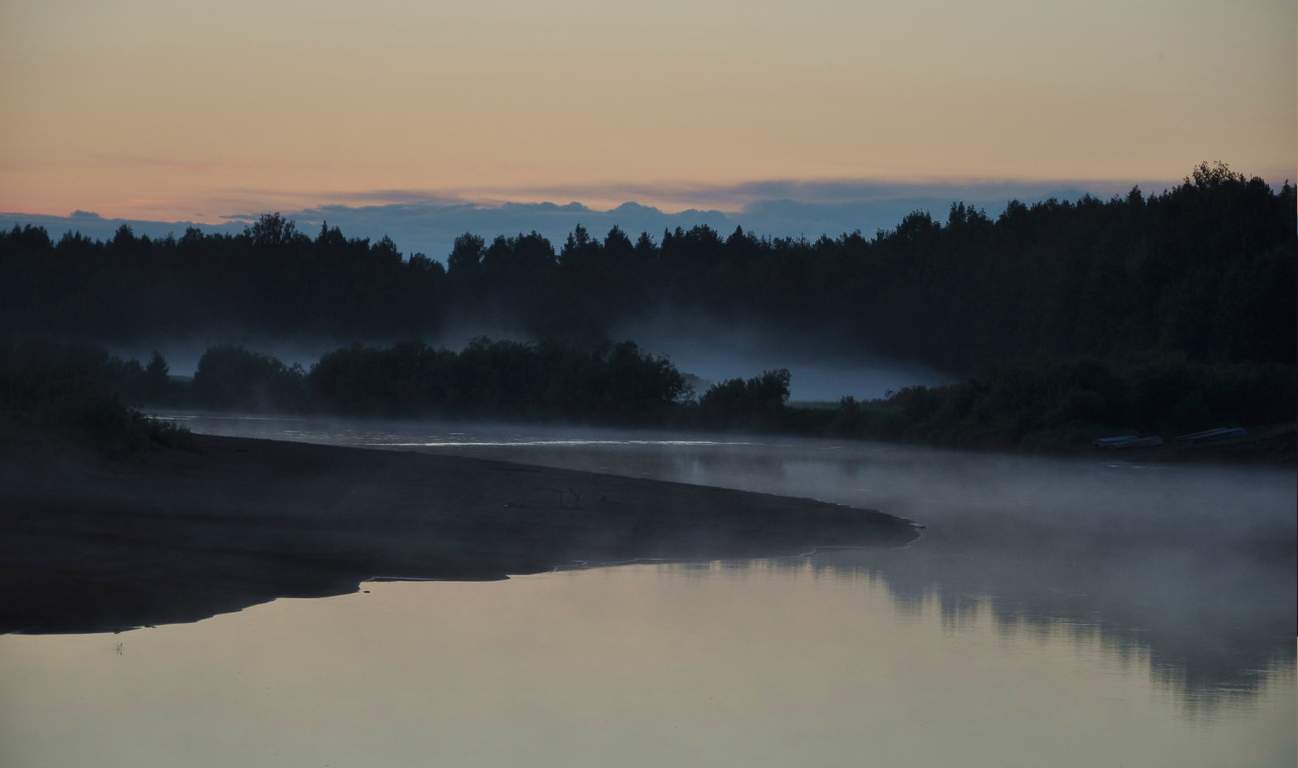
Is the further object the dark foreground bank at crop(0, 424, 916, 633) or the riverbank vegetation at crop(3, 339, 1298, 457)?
the riverbank vegetation at crop(3, 339, 1298, 457)

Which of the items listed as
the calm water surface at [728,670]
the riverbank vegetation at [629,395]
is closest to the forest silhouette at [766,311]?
the riverbank vegetation at [629,395]

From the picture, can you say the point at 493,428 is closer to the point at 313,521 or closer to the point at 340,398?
the point at 340,398

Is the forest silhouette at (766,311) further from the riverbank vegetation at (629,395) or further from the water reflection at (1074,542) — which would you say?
the water reflection at (1074,542)

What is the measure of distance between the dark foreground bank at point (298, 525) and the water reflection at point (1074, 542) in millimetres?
2331

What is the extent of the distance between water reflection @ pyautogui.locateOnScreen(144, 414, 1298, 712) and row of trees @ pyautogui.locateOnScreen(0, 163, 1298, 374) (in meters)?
14.0

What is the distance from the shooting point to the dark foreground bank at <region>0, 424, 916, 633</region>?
17.4m

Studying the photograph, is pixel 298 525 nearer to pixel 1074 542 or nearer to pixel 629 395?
pixel 1074 542

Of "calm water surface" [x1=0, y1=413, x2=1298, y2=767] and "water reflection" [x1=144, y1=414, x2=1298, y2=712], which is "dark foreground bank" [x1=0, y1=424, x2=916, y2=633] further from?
"water reflection" [x1=144, y1=414, x2=1298, y2=712]

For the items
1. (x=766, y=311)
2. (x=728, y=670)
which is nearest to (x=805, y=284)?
(x=766, y=311)

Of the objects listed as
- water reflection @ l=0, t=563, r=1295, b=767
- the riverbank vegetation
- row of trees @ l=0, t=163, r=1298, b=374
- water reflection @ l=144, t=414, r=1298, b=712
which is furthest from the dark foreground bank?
row of trees @ l=0, t=163, r=1298, b=374

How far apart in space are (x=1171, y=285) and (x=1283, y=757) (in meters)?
53.3

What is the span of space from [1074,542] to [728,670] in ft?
38.3

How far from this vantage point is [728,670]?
15102mm

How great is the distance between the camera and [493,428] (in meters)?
65.3
